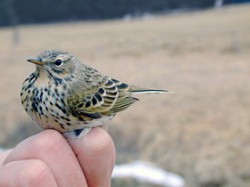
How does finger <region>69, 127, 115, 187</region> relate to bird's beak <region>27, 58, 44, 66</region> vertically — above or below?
below

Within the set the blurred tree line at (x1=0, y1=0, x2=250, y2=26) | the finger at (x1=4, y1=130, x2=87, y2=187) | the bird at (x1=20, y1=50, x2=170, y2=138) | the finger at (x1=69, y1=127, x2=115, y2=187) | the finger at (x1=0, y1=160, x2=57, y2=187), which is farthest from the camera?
the blurred tree line at (x1=0, y1=0, x2=250, y2=26)

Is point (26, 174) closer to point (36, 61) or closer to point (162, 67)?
point (36, 61)

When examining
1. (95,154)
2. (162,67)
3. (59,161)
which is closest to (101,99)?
(95,154)

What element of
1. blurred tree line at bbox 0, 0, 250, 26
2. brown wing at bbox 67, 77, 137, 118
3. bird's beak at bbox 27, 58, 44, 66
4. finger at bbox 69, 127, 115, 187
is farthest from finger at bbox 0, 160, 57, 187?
blurred tree line at bbox 0, 0, 250, 26

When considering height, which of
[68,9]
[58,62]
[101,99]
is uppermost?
[58,62]

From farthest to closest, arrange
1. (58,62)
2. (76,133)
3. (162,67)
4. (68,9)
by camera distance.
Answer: (68,9), (162,67), (58,62), (76,133)

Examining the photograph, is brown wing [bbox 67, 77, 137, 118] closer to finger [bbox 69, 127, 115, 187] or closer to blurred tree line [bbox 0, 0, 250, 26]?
finger [bbox 69, 127, 115, 187]
